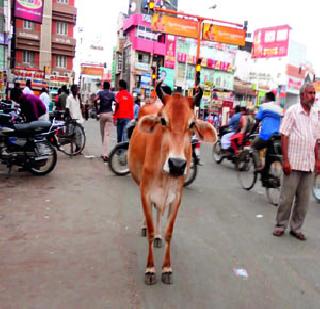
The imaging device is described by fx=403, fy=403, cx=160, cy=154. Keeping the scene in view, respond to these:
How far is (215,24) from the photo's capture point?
18641 millimetres

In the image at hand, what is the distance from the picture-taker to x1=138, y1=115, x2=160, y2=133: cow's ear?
4.10 m

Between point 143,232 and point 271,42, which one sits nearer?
point 143,232

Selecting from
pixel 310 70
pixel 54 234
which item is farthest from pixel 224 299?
pixel 310 70

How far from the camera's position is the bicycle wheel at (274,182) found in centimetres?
718

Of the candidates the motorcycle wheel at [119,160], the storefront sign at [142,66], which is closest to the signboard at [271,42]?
the storefront sign at [142,66]

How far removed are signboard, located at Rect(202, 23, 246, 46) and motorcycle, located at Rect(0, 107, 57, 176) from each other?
12530mm

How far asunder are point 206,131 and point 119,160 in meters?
4.75

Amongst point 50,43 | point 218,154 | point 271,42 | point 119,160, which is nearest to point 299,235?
point 119,160

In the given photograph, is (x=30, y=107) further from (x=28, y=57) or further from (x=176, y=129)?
(x=28, y=57)

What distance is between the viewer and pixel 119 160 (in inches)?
344

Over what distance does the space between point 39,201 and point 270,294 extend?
13.2 feet

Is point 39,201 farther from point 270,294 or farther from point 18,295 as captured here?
point 270,294

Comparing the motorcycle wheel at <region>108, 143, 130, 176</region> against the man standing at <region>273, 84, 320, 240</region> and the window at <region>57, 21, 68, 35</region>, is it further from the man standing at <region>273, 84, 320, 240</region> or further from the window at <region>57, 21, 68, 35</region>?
the window at <region>57, 21, 68, 35</region>

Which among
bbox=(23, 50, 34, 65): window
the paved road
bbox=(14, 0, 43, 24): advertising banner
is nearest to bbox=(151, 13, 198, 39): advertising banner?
the paved road
